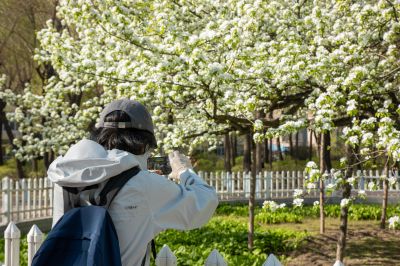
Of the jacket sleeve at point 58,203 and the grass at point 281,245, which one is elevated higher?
the jacket sleeve at point 58,203

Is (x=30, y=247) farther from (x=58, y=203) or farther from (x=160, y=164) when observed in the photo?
(x=58, y=203)

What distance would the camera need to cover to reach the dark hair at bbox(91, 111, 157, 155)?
2457mm

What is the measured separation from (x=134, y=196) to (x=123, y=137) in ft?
0.95

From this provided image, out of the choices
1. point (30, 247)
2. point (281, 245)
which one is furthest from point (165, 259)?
point (281, 245)

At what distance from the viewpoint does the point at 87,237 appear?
2207 millimetres

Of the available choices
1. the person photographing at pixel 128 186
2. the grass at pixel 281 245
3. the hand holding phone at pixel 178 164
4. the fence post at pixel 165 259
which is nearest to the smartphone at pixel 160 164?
the hand holding phone at pixel 178 164

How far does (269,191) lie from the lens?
1898 cm

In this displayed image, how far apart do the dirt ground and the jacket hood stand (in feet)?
24.8

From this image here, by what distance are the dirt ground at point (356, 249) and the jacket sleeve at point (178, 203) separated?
7.25 metres

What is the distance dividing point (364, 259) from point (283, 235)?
6.18ft

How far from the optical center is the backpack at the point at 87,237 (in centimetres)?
218

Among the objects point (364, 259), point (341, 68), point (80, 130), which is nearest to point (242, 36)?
point (341, 68)

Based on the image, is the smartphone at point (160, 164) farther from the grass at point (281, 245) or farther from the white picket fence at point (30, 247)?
the grass at point (281, 245)

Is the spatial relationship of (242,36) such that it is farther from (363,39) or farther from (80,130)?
(80,130)
